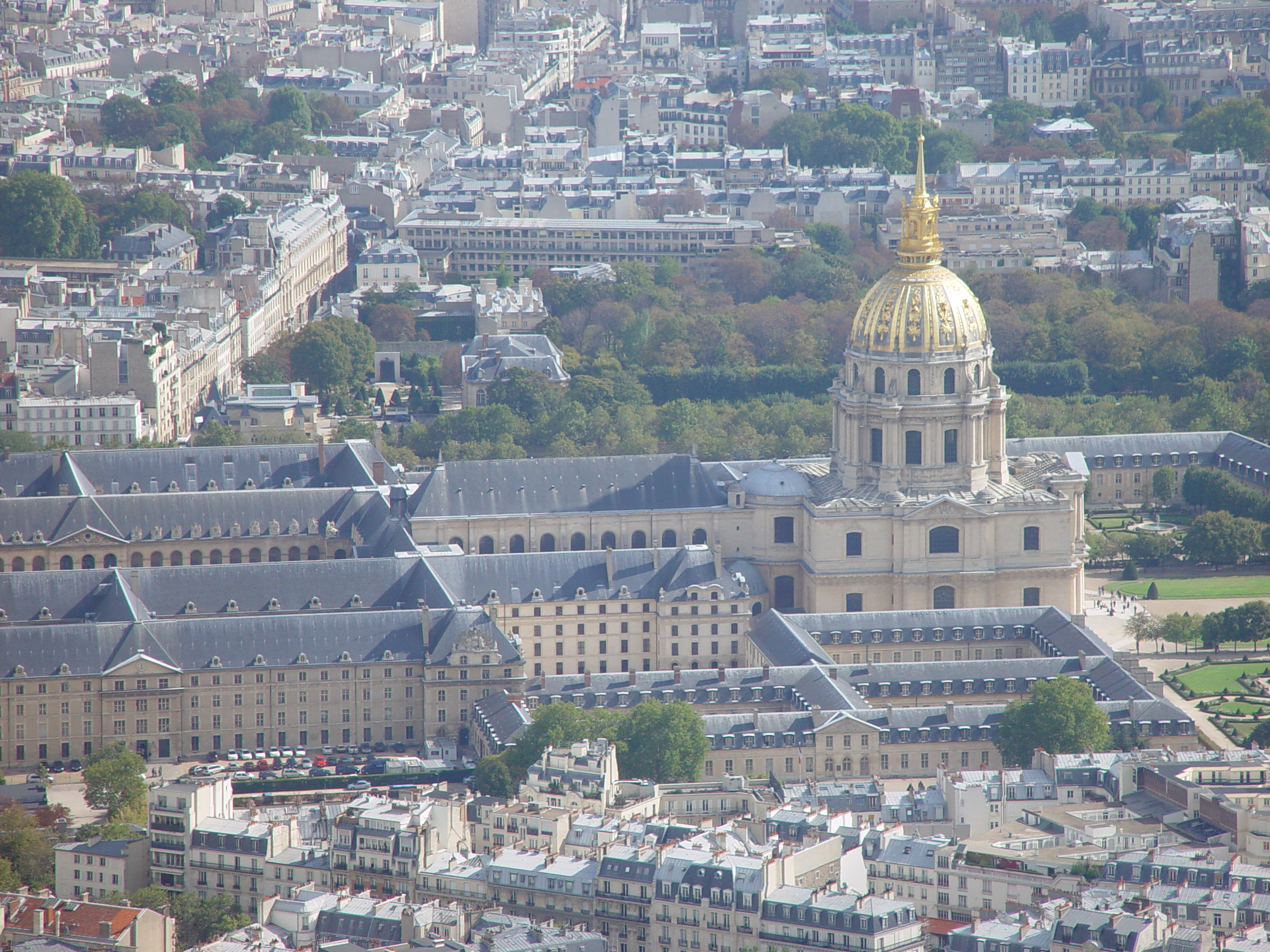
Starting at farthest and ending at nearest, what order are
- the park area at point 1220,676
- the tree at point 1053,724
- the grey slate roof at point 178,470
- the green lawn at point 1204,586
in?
1. the green lawn at point 1204,586
2. the grey slate roof at point 178,470
3. the park area at point 1220,676
4. the tree at point 1053,724

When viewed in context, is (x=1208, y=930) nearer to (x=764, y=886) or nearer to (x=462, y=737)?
(x=764, y=886)

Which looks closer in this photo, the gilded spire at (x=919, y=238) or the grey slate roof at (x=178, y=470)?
the gilded spire at (x=919, y=238)

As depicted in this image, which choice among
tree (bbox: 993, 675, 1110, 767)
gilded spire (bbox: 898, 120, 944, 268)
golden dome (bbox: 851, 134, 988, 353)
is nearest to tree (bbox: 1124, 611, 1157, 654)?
golden dome (bbox: 851, 134, 988, 353)

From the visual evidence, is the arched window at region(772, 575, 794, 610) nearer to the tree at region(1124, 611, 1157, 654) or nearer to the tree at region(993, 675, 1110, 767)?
the tree at region(1124, 611, 1157, 654)

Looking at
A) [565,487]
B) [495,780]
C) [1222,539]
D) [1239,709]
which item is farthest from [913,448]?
[495,780]

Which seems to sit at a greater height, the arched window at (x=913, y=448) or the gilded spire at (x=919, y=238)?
the gilded spire at (x=919, y=238)

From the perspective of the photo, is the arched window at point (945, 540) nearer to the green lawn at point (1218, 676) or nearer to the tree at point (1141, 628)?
the tree at point (1141, 628)

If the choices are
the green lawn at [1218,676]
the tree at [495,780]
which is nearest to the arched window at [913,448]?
the green lawn at [1218,676]

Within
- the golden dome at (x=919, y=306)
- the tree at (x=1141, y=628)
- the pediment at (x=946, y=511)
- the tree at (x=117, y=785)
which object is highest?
the golden dome at (x=919, y=306)

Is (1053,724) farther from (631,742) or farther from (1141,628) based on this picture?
(1141,628)
